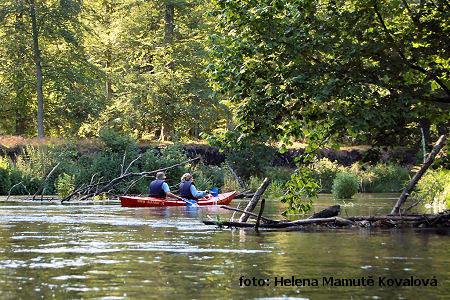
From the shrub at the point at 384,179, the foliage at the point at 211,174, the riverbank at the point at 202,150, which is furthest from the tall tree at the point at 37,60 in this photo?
the shrub at the point at 384,179

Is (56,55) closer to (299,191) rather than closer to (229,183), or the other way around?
(229,183)

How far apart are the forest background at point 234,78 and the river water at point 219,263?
6.96 ft

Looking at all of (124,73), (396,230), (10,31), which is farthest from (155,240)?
(124,73)

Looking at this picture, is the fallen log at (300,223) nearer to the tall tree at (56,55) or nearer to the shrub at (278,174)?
the shrub at (278,174)

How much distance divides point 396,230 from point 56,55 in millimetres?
36210

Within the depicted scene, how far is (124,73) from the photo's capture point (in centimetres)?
5184

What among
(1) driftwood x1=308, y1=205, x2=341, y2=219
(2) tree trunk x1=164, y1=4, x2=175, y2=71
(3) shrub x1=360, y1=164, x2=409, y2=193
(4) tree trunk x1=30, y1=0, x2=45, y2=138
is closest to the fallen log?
(1) driftwood x1=308, y1=205, x2=341, y2=219

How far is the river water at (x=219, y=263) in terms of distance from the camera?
7706mm

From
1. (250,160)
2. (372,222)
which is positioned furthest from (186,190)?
(250,160)

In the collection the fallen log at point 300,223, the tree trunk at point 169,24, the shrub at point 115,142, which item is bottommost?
the fallen log at point 300,223

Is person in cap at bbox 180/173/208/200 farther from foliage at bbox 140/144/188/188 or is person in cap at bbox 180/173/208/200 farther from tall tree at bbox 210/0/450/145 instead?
tall tree at bbox 210/0/450/145

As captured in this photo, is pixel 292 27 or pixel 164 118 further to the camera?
pixel 164 118

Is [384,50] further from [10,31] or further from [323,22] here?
[10,31]

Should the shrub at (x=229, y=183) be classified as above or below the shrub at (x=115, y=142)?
below
